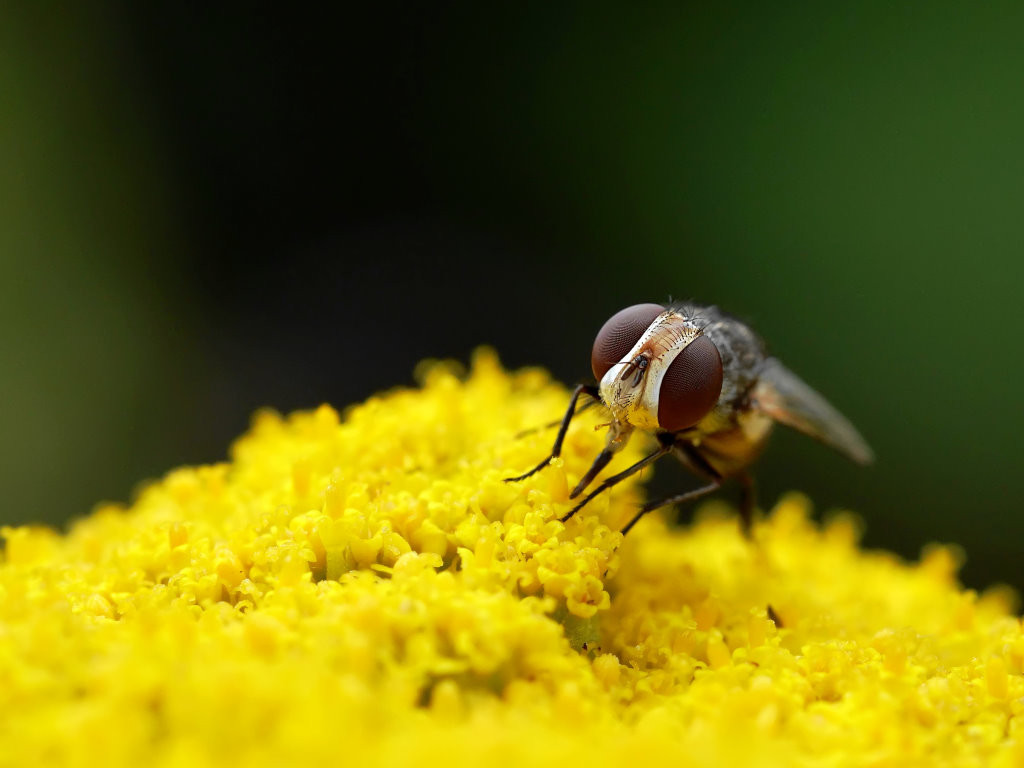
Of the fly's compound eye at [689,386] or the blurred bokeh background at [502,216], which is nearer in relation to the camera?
the fly's compound eye at [689,386]

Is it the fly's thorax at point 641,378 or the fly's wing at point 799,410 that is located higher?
the fly's thorax at point 641,378

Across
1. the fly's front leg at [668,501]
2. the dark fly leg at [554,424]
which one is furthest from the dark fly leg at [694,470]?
the dark fly leg at [554,424]

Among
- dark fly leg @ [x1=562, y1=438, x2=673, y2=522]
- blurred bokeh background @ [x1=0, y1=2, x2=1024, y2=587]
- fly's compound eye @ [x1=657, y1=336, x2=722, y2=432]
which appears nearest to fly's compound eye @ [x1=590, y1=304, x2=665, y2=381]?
fly's compound eye @ [x1=657, y1=336, x2=722, y2=432]

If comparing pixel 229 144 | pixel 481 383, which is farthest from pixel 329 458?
pixel 229 144

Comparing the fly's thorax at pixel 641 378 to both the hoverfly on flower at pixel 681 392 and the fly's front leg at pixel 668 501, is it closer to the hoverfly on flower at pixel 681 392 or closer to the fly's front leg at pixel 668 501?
the hoverfly on flower at pixel 681 392

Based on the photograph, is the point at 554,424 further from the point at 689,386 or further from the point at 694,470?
the point at 694,470

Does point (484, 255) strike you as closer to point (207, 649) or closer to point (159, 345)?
point (159, 345)
